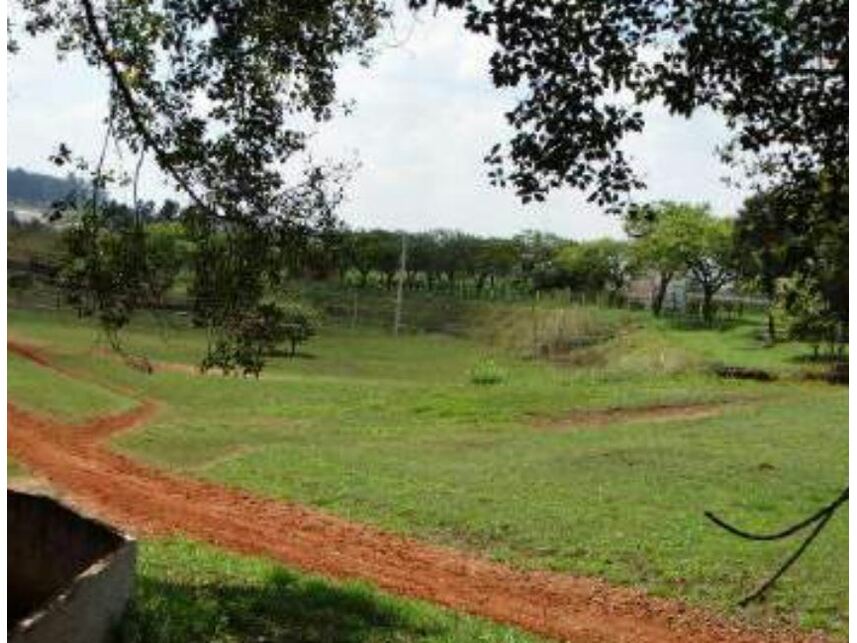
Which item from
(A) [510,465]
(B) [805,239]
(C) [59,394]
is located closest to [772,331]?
(A) [510,465]

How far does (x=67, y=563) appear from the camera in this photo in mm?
10266

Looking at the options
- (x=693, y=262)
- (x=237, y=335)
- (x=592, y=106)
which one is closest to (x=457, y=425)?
(x=237, y=335)

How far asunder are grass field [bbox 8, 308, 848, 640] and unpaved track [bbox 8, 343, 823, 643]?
2.37 feet

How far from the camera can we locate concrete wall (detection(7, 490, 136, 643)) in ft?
29.6

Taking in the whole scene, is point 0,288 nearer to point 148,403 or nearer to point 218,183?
point 218,183

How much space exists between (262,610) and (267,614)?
0.63 feet

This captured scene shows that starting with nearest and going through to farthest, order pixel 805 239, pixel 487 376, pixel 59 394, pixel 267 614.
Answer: pixel 805 239 → pixel 267 614 → pixel 59 394 → pixel 487 376

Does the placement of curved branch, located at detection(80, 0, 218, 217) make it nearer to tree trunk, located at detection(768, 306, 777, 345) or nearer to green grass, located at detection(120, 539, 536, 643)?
green grass, located at detection(120, 539, 536, 643)

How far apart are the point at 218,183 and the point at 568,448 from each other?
2003cm

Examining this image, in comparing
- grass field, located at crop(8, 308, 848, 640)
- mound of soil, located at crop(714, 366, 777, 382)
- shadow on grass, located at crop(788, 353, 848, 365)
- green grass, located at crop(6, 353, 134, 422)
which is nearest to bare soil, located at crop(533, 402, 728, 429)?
grass field, located at crop(8, 308, 848, 640)

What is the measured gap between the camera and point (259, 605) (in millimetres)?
11875

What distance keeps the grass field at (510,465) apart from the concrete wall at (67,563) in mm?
576

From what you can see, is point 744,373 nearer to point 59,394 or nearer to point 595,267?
point 59,394

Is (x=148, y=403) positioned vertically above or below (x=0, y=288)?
below
